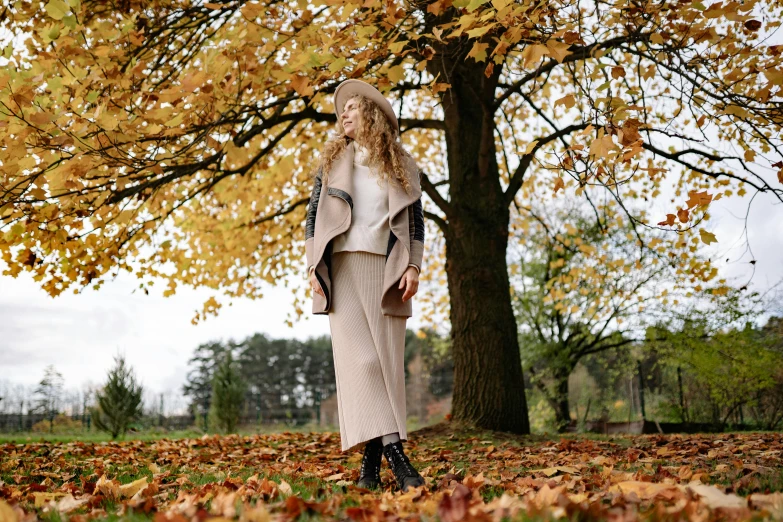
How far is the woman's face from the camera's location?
3594 mm

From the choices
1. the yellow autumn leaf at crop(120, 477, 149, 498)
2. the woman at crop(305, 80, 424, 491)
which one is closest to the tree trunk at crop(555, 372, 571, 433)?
the woman at crop(305, 80, 424, 491)

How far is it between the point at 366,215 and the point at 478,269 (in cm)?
365

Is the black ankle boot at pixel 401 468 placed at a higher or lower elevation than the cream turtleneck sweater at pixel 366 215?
lower

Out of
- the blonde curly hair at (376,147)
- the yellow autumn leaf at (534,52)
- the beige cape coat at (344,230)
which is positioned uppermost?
the yellow autumn leaf at (534,52)

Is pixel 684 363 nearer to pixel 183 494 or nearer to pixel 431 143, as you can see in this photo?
pixel 431 143

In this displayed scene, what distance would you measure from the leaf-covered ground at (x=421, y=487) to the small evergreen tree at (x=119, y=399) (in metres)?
5.90

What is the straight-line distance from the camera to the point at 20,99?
13.0ft

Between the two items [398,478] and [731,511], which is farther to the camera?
[398,478]

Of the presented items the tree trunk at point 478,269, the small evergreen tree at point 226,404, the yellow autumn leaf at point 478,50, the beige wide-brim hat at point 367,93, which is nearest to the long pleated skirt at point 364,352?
the beige wide-brim hat at point 367,93

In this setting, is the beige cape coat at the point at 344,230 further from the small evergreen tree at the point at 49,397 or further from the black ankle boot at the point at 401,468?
the small evergreen tree at the point at 49,397

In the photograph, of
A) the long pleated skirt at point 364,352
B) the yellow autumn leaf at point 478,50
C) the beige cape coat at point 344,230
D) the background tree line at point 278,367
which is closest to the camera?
the long pleated skirt at point 364,352

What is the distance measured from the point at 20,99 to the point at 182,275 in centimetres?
471

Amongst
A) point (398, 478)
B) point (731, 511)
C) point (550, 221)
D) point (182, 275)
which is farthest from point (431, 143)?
point (731, 511)

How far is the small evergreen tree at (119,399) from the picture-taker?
11750 mm
